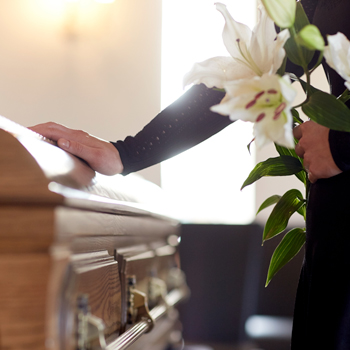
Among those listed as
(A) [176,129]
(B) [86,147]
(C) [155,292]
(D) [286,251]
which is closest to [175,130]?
(A) [176,129]

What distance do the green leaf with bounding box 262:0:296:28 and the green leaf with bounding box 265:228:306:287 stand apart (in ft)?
1.50

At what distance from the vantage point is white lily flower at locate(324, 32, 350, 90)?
416 mm

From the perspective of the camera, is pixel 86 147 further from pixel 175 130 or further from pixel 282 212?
pixel 282 212

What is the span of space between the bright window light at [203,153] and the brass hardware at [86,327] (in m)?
2.28

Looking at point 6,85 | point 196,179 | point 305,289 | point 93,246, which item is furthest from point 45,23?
point 305,289

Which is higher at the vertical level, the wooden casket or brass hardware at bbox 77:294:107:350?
the wooden casket

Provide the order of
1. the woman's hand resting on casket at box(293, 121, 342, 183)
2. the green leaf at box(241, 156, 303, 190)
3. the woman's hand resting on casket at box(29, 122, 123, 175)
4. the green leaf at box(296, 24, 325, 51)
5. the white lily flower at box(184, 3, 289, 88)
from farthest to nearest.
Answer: the woman's hand resting on casket at box(29, 122, 123, 175), the green leaf at box(241, 156, 303, 190), the woman's hand resting on casket at box(293, 121, 342, 183), the white lily flower at box(184, 3, 289, 88), the green leaf at box(296, 24, 325, 51)

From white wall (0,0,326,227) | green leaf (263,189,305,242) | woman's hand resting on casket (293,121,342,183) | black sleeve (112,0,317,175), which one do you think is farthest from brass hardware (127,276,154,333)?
white wall (0,0,326,227)

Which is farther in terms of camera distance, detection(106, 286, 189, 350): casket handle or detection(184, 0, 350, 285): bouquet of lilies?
detection(106, 286, 189, 350): casket handle

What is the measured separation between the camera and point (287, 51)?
1.54 feet

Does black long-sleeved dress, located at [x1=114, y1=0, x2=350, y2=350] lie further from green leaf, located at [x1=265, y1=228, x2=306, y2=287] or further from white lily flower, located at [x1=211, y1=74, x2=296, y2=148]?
white lily flower, located at [x1=211, y1=74, x2=296, y2=148]

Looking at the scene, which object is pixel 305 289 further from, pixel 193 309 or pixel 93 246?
pixel 193 309

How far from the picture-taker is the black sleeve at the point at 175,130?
2.90ft

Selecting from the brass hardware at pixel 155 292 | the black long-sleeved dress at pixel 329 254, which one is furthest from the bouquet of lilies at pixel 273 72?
the brass hardware at pixel 155 292
